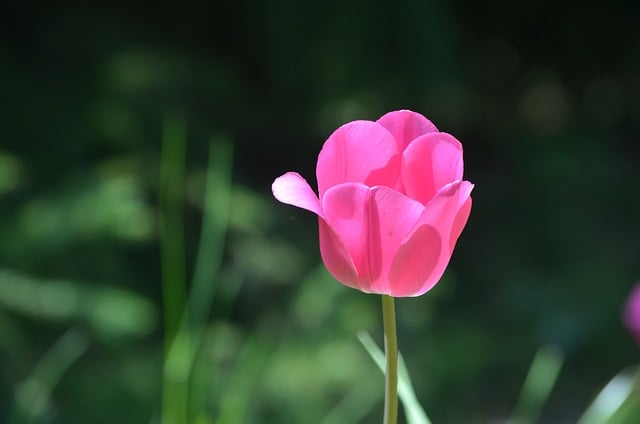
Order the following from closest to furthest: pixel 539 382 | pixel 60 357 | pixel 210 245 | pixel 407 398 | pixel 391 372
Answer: pixel 391 372 → pixel 407 398 → pixel 60 357 → pixel 210 245 → pixel 539 382

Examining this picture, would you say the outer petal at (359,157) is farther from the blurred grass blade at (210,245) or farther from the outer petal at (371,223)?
the blurred grass blade at (210,245)

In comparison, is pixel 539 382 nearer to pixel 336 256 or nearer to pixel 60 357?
pixel 60 357

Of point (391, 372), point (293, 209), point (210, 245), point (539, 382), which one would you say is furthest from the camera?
point (539, 382)

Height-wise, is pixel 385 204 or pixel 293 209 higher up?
pixel 293 209

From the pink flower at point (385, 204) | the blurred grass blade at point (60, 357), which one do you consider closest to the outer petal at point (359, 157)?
the pink flower at point (385, 204)

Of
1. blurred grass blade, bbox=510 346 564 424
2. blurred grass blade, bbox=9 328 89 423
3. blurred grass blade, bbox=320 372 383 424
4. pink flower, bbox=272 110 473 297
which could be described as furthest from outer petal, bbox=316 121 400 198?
blurred grass blade, bbox=510 346 564 424

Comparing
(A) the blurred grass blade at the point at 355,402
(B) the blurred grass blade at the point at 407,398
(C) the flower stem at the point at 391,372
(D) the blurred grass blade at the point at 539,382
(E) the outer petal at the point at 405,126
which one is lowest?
(C) the flower stem at the point at 391,372

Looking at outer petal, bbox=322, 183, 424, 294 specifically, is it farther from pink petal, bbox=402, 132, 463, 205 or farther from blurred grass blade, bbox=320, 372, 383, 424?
blurred grass blade, bbox=320, 372, 383, 424

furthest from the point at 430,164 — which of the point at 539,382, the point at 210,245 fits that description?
the point at 539,382
